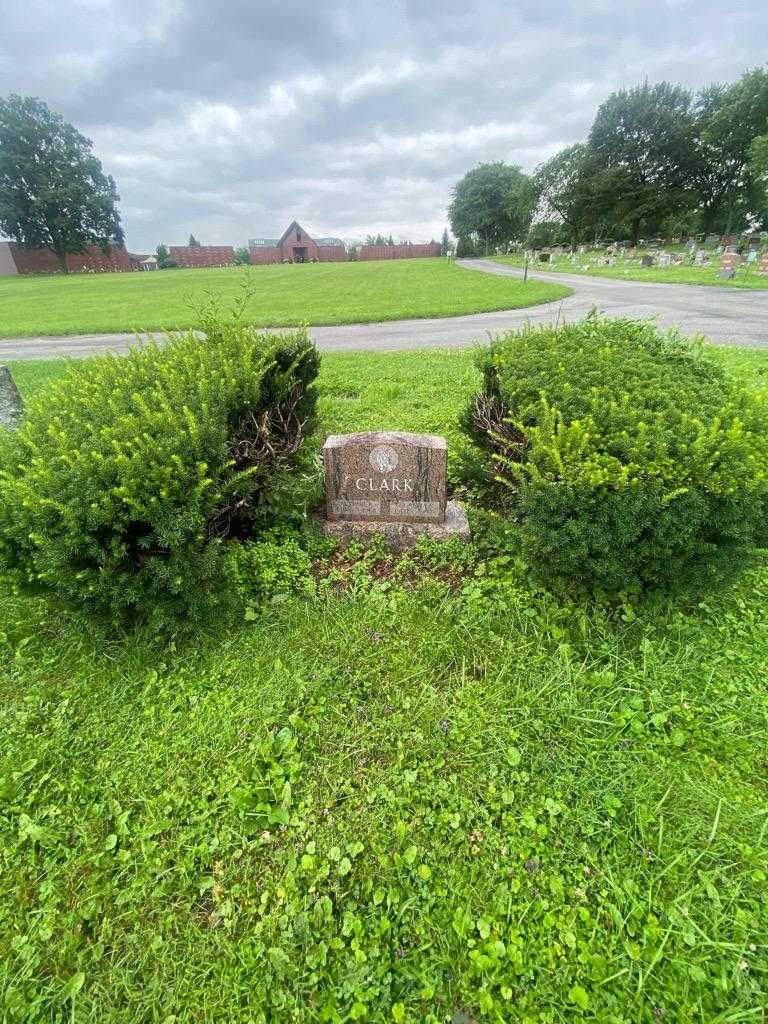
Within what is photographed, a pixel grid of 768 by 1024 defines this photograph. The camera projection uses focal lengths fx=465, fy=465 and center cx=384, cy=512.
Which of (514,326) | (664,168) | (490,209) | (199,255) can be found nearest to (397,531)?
(514,326)

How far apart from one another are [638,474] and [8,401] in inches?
212

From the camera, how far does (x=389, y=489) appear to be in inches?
130

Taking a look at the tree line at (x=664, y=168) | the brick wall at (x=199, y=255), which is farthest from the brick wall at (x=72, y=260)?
the tree line at (x=664, y=168)

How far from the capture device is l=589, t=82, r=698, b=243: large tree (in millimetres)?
→ 46406

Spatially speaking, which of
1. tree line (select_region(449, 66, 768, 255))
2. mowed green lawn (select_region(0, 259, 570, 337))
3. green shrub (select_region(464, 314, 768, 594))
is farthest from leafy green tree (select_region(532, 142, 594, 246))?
green shrub (select_region(464, 314, 768, 594))

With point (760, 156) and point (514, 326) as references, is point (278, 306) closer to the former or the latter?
point (514, 326)

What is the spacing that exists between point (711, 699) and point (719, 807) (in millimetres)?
572

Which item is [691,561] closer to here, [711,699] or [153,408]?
[711,699]

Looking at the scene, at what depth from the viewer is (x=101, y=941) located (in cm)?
155

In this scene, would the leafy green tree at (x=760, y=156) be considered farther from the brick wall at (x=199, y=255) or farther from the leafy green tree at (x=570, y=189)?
the brick wall at (x=199, y=255)

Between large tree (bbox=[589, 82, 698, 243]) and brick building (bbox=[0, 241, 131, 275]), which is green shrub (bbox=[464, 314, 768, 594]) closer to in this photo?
large tree (bbox=[589, 82, 698, 243])

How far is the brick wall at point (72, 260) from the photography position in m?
47.9

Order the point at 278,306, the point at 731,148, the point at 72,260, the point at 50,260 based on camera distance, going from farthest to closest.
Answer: the point at 72,260 → the point at 50,260 → the point at 731,148 → the point at 278,306

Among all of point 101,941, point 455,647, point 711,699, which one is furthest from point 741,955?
point 101,941
